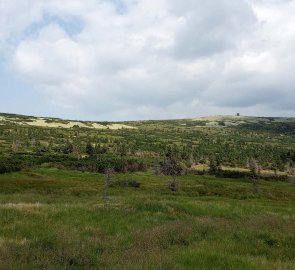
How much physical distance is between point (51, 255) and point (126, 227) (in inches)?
311

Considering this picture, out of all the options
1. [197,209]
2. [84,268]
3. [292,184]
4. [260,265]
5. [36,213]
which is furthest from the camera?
[292,184]

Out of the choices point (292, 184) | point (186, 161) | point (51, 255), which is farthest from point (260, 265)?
point (186, 161)

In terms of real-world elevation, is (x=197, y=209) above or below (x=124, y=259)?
below

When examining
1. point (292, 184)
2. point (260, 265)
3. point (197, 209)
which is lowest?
point (292, 184)

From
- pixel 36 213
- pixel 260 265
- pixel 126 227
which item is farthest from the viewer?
pixel 36 213

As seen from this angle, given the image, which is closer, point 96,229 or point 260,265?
point 260,265

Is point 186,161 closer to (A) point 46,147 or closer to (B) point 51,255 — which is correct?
(A) point 46,147

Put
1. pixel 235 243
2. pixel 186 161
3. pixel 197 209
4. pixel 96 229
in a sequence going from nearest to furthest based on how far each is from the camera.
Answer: pixel 235 243, pixel 96 229, pixel 197 209, pixel 186 161

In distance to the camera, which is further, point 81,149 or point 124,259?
point 81,149

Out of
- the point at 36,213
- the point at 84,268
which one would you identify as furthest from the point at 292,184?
the point at 84,268

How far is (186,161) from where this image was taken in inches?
7480

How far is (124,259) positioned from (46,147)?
187m

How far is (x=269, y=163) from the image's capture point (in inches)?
7741

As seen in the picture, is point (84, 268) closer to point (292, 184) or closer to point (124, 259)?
point (124, 259)
